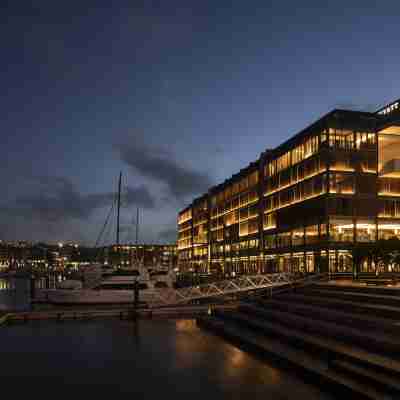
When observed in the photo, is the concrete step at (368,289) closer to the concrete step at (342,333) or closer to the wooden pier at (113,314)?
the concrete step at (342,333)

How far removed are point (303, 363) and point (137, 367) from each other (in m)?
4.74

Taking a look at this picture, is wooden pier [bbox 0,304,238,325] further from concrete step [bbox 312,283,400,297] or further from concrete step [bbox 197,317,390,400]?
concrete step [bbox 197,317,390,400]

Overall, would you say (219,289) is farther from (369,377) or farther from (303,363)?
(369,377)

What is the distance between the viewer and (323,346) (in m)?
12.2

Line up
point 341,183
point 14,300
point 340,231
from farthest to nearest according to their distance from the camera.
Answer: point 340,231 → point 341,183 → point 14,300

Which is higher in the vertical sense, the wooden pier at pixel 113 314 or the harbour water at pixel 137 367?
the harbour water at pixel 137 367

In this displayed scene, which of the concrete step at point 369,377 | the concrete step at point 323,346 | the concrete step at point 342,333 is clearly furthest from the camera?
the concrete step at point 342,333

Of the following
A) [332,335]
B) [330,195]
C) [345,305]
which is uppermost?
[330,195]

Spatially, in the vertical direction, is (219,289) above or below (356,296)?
below

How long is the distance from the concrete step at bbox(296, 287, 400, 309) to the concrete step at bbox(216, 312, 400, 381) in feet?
8.99

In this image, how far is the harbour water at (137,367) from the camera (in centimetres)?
1065

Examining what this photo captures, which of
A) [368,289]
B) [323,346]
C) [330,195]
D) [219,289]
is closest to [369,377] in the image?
[323,346]

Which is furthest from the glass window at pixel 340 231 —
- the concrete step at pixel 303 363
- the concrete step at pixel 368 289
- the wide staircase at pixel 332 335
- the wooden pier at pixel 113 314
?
the concrete step at pixel 303 363

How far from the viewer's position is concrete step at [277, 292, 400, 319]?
1335cm
